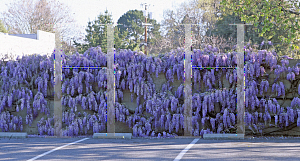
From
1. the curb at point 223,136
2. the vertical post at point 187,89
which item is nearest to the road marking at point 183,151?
the curb at point 223,136

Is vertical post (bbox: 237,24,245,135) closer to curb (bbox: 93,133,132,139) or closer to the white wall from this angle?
curb (bbox: 93,133,132,139)

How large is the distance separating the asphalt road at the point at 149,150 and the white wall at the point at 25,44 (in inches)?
474

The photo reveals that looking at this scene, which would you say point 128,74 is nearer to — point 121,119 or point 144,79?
point 144,79

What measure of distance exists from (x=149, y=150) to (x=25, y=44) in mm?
19918

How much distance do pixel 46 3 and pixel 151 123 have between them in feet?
88.9

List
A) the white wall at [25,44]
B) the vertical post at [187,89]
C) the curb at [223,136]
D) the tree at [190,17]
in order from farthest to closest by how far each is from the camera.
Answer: the tree at [190,17], the white wall at [25,44], the vertical post at [187,89], the curb at [223,136]

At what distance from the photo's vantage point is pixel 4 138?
8.50 m

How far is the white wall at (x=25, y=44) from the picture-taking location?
814 inches

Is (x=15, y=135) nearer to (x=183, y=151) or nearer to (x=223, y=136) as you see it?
(x=183, y=151)

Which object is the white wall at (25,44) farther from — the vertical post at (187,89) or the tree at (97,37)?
the vertical post at (187,89)

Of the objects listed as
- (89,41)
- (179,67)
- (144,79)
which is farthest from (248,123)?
(89,41)

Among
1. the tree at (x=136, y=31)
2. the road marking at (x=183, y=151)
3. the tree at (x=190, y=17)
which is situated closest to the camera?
the road marking at (x=183, y=151)

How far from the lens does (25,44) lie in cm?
2423

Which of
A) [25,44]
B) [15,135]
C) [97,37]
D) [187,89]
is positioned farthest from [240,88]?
[97,37]
